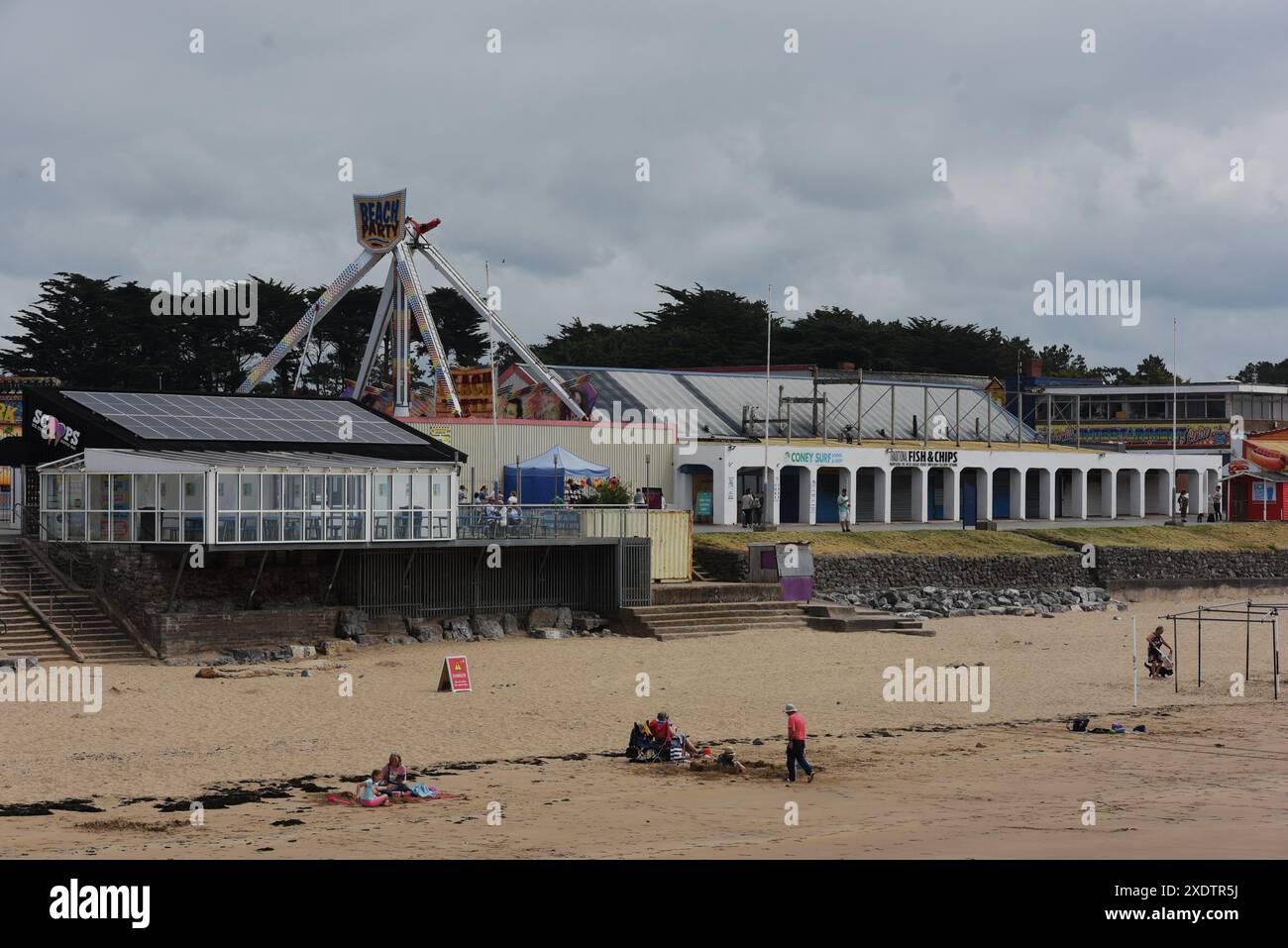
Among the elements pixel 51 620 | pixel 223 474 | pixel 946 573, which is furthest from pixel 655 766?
pixel 946 573

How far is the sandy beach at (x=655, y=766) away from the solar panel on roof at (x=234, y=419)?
5.76 meters

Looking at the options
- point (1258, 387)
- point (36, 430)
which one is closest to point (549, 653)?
point (36, 430)

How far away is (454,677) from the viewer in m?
30.0

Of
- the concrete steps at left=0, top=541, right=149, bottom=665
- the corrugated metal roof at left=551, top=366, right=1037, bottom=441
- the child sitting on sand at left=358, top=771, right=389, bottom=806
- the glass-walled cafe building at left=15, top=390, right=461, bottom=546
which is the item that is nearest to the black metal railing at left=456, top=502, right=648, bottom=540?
the glass-walled cafe building at left=15, top=390, right=461, bottom=546

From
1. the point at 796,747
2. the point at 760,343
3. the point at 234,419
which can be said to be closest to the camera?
the point at 796,747

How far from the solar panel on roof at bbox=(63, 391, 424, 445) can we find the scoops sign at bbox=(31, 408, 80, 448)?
2.50ft

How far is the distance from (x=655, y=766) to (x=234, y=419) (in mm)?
18837

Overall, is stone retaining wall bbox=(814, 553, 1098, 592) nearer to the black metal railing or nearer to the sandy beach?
the black metal railing

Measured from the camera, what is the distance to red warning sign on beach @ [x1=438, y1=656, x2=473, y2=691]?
30016 millimetres

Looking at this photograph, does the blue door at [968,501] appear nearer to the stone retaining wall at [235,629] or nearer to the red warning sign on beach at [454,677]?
the stone retaining wall at [235,629]

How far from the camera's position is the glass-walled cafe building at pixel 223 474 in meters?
33.2

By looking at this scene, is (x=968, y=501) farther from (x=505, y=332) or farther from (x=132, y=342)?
(x=132, y=342)
